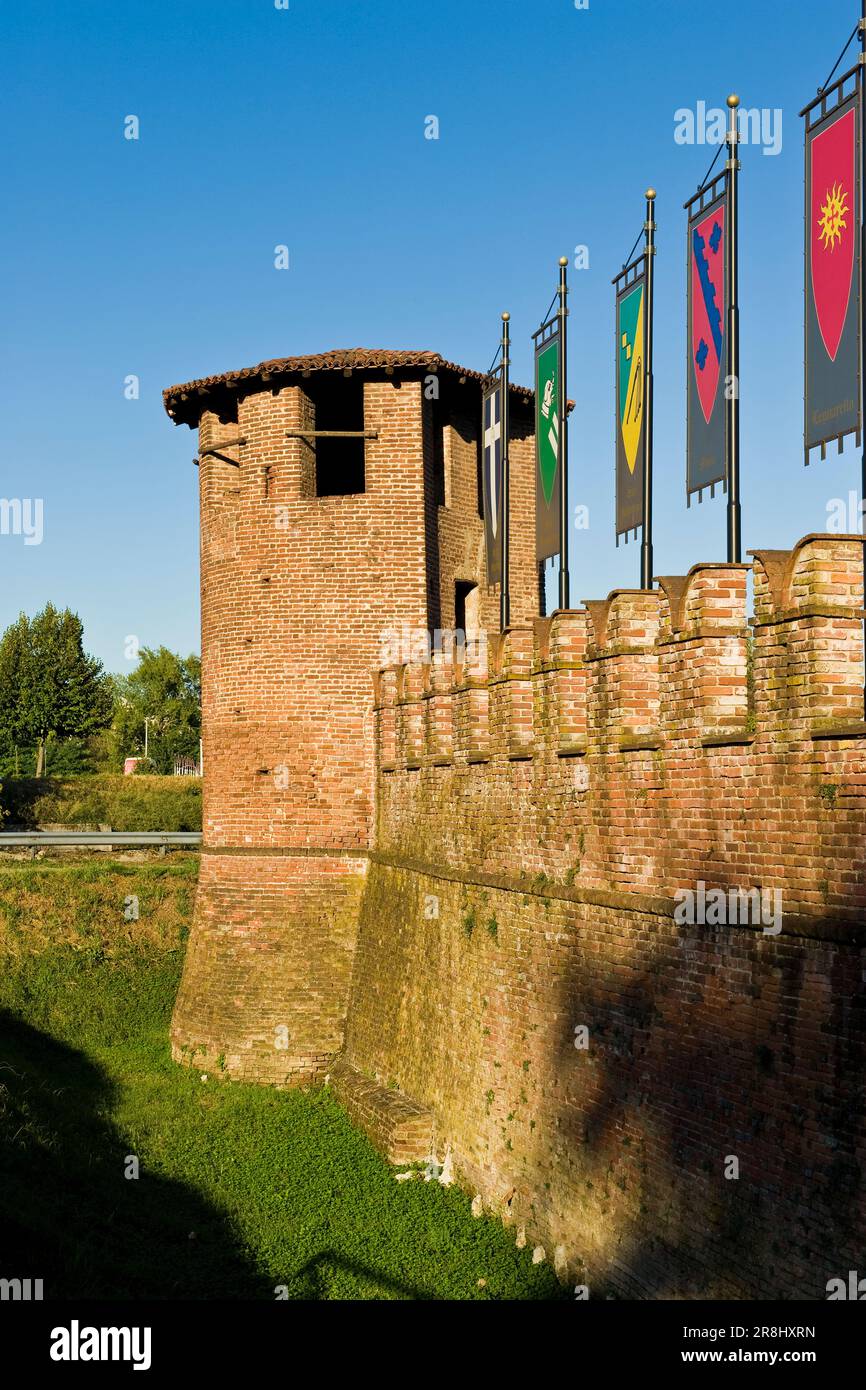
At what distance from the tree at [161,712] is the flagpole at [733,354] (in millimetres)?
51990

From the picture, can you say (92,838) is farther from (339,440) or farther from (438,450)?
(438,450)

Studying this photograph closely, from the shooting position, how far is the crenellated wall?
24.9ft

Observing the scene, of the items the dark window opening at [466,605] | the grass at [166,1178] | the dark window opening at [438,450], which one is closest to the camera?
the grass at [166,1178]

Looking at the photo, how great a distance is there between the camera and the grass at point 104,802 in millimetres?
33844

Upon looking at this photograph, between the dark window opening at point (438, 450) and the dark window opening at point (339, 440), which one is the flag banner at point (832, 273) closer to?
the dark window opening at point (438, 450)

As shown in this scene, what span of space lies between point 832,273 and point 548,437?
6155 millimetres

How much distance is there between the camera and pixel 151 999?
20.8 m

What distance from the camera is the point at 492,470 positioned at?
17406 mm

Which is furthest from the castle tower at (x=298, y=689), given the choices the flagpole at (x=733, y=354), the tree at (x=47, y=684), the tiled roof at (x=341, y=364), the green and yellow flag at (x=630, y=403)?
the tree at (x=47, y=684)

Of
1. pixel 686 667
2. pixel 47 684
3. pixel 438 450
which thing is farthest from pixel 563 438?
pixel 47 684

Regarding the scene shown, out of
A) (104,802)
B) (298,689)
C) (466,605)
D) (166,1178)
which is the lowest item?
(166,1178)

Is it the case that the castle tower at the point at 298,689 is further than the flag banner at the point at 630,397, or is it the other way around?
the castle tower at the point at 298,689

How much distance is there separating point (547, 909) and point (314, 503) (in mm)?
8787

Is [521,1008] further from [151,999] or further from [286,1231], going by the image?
[151,999]
